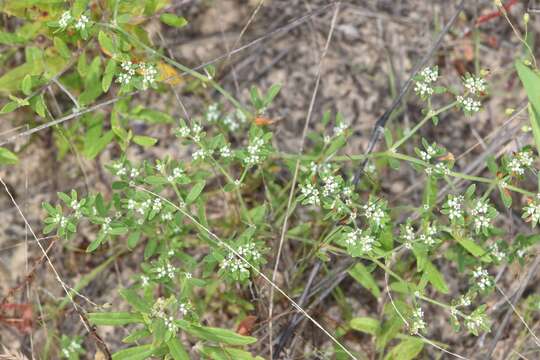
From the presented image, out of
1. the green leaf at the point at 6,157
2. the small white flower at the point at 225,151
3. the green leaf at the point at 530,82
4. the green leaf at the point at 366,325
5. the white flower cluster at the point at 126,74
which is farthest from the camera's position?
the green leaf at the point at 366,325

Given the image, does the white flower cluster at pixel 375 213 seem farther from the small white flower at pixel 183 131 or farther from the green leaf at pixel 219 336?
the small white flower at pixel 183 131

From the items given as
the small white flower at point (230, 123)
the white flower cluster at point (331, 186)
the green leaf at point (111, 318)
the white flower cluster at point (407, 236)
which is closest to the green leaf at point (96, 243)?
the green leaf at point (111, 318)

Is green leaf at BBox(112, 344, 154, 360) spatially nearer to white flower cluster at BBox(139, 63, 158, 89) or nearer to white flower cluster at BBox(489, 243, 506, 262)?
white flower cluster at BBox(139, 63, 158, 89)

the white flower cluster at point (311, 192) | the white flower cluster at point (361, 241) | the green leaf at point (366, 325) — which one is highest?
the white flower cluster at point (311, 192)

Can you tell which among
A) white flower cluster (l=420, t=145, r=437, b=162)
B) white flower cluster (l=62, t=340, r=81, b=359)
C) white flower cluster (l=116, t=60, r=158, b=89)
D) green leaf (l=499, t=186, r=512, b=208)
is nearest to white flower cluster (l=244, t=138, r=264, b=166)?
white flower cluster (l=116, t=60, r=158, b=89)

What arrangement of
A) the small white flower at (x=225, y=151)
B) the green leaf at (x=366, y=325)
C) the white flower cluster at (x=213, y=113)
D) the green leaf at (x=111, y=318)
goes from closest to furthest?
1. the green leaf at (x=111, y=318)
2. the small white flower at (x=225, y=151)
3. the green leaf at (x=366, y=325)
4. the white flower cluster at (x=213, y=113)

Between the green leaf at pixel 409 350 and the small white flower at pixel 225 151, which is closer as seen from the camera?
the small white flower at pixel 225 151

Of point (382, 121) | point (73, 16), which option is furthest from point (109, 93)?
point (382, 121)

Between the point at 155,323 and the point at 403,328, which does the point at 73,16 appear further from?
the point at 403,328
